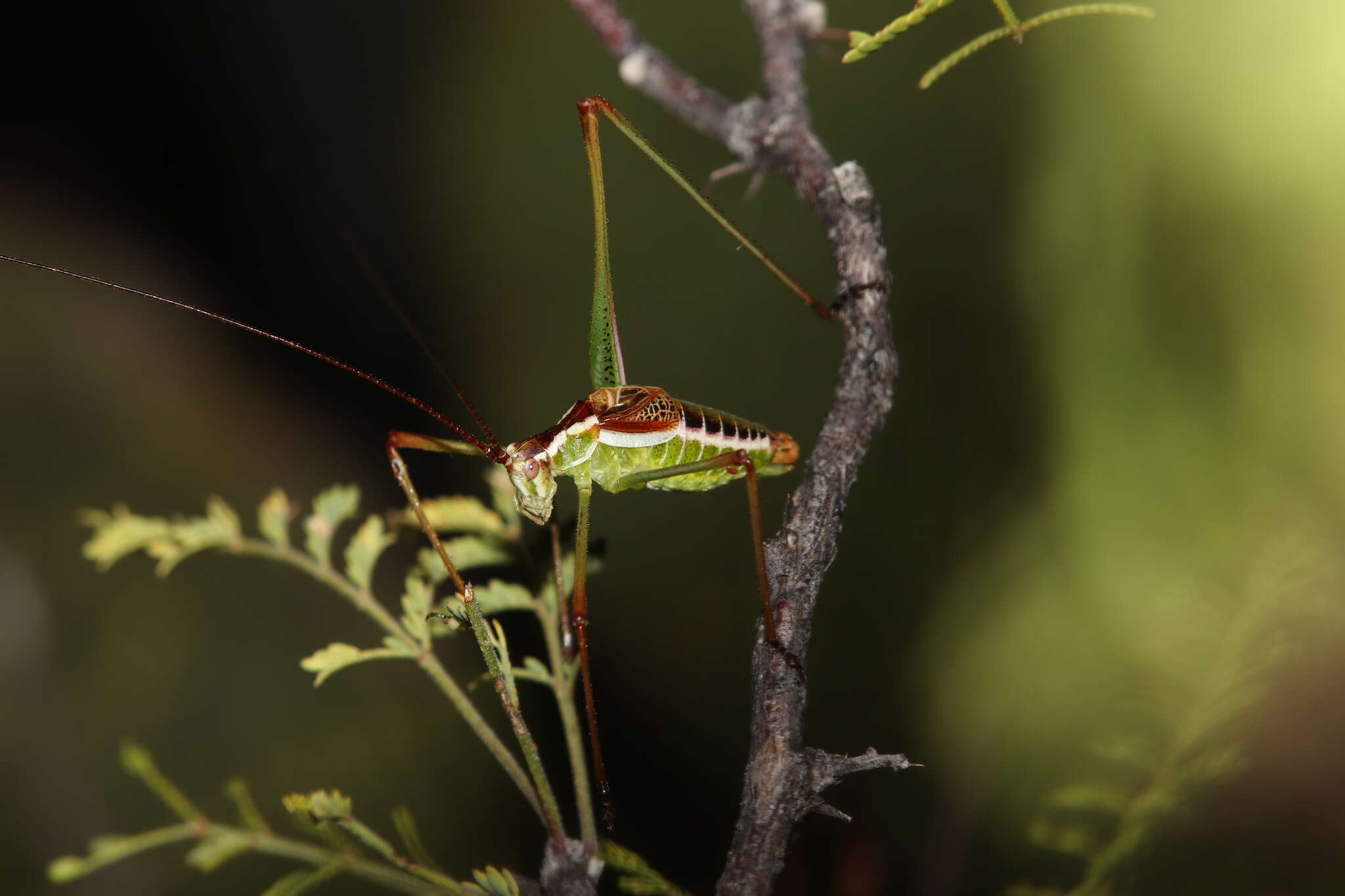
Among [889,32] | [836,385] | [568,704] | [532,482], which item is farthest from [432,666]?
[889,32]

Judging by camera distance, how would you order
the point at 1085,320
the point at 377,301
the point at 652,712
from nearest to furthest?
1. the point at 1085,320
2. the point at 652,712
3. the point at 377,301

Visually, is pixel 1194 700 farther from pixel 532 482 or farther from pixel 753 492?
pixel 532 482

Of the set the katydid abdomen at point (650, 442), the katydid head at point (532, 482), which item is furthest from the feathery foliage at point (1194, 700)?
the katydid head at point (532, 482)

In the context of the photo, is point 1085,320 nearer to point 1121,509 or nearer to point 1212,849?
point 1121,509

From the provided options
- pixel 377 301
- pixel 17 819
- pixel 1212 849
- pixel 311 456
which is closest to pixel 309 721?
pixel 17 819

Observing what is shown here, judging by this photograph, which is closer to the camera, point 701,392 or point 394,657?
point 394,657

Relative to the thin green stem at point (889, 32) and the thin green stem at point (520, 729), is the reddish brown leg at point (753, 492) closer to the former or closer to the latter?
the thin green stem at point (520, 729)

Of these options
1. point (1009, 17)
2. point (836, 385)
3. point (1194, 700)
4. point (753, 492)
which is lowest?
point (1194, 700)
